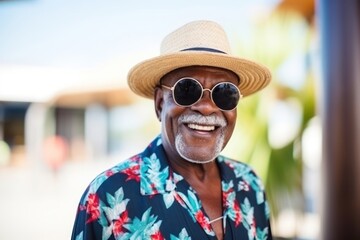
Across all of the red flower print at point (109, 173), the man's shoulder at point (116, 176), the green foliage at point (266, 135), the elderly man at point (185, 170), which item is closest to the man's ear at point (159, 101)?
the elderly man at point (185, 170)

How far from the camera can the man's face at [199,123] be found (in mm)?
1811

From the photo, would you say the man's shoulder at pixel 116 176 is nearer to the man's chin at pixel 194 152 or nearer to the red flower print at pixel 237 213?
the man's chin at pixel 194 152

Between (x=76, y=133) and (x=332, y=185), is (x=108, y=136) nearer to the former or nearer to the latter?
(x=76, y=133)

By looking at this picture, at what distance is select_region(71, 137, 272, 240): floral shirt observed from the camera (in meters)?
1.64

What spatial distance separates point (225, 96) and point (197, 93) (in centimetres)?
11

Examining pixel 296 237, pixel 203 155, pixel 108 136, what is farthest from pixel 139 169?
pixel 108 136

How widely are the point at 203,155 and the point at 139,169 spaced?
0.26 m

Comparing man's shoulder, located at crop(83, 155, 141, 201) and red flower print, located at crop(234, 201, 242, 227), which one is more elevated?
man's shoulder, located at crop(83, 155, 141, 201)

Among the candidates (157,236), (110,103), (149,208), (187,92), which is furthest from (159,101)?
(110,103)

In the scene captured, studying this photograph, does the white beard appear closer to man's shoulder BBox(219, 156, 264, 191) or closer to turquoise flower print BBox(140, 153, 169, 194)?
turquoise flower print BBox(140, 153, 169, 194)

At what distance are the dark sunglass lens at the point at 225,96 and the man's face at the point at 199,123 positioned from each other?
2cm

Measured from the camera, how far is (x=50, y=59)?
12.5 metres

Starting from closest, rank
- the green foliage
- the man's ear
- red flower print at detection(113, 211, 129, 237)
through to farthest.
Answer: red flower print at detection(113, 211, 129, 237), the man's ear, the green foliage

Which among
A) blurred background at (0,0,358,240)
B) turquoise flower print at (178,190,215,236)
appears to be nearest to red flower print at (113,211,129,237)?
turquoise flower print at (178,190,215,236)
